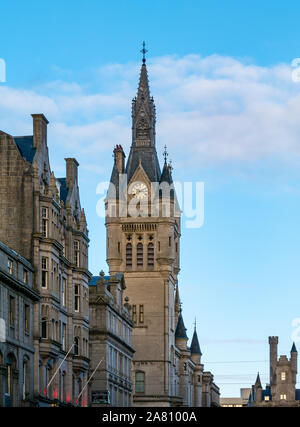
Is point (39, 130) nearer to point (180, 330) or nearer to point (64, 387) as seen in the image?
point (64, 387)

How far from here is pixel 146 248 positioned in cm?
16312

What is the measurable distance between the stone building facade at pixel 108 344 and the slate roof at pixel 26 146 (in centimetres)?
2572

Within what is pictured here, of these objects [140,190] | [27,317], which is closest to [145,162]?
[140,190]

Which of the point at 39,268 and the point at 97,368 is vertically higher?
the point at 39,268

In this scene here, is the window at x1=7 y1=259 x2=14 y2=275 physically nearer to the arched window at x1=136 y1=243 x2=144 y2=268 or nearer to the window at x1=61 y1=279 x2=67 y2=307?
the window at x1=61 y1=279 x2=67 y2=307

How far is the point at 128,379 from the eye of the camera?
12144cm

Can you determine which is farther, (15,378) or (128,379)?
(128,379)

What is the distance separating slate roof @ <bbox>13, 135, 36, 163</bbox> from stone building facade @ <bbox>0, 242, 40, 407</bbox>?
9.41 m

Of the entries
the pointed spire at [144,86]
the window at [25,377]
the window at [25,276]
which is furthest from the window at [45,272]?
the pointed spire at [144,86]

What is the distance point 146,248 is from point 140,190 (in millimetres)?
10530
